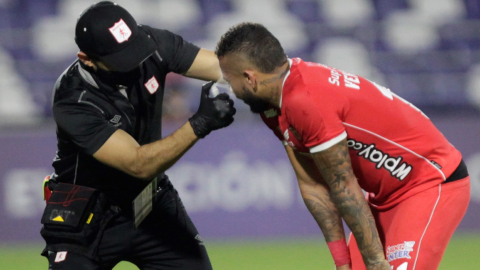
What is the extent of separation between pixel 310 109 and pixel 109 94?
1.46 metres

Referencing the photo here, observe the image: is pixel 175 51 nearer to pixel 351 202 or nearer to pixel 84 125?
pixel 84 125

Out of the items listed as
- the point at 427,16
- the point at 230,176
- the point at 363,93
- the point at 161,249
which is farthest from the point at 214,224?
the point at 427,16

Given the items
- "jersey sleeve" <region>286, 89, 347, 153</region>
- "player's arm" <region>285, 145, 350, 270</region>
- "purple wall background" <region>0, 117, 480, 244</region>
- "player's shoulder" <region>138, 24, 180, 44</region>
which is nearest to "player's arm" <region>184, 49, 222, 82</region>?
"player's shoulder" <region>138, 24, 180, 44</region>

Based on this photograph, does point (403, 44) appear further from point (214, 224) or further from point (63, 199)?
point (63, 199)

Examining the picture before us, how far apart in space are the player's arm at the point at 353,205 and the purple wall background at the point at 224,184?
4.81 metres

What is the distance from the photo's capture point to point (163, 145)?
3.77 meters

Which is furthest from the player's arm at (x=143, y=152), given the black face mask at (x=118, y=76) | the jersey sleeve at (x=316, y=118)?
the jersey sleeve at (x=316, y=118)

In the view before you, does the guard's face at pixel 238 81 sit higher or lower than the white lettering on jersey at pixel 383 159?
higher

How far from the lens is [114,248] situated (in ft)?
13.8

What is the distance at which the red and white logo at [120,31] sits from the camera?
3795 mm

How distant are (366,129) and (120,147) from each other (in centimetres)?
150

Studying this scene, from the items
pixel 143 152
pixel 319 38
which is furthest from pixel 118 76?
pixel 319 38

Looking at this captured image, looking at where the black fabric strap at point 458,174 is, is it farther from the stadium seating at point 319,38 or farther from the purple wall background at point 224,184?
the stadium seating at point 319,38

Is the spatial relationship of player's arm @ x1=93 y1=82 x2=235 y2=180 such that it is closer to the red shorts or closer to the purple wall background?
the red shorts
